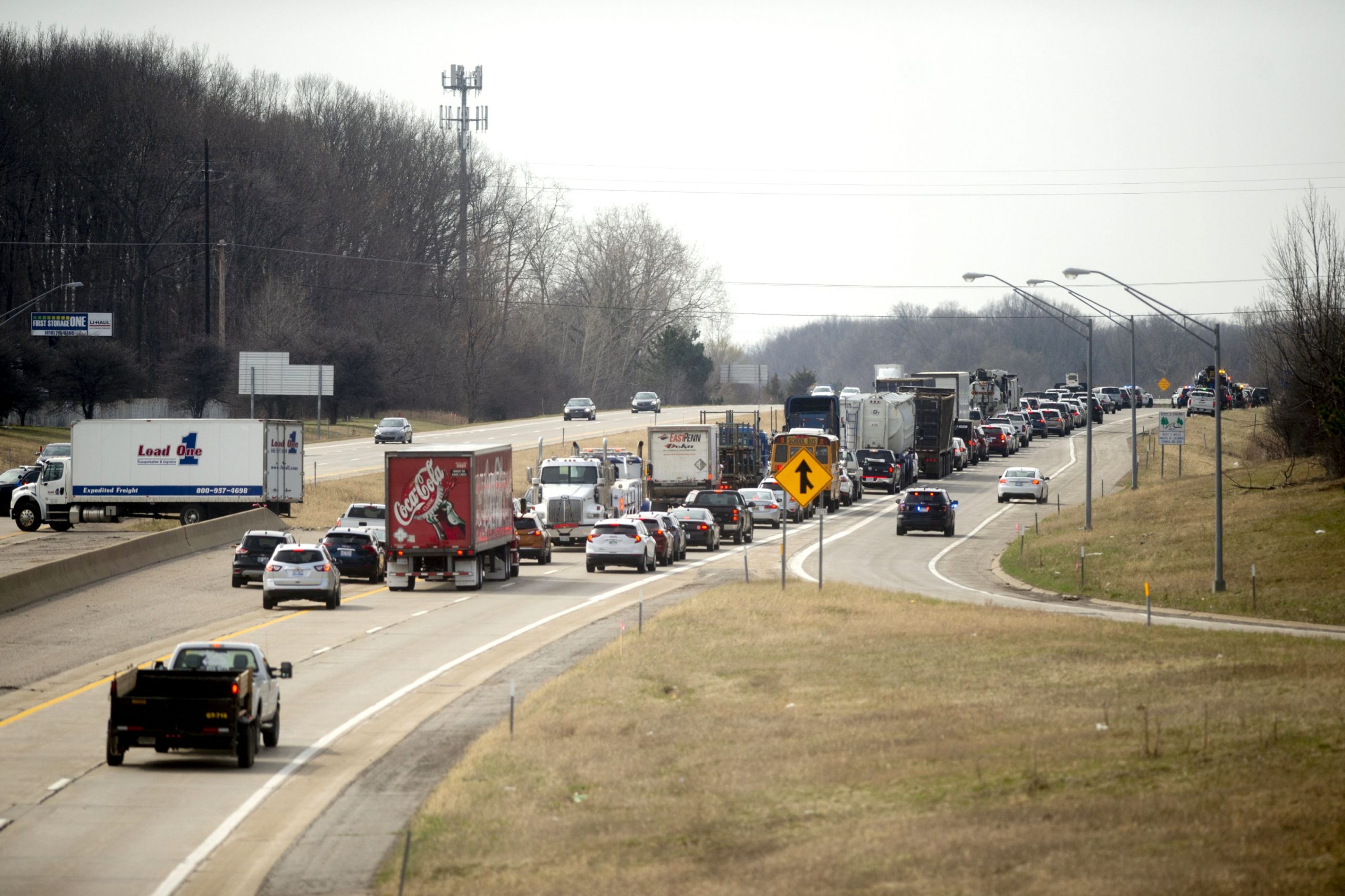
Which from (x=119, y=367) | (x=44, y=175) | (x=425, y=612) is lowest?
(x=425, y=612)

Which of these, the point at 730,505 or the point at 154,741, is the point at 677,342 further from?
the point at 154,741

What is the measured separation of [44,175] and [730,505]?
69.9 meters

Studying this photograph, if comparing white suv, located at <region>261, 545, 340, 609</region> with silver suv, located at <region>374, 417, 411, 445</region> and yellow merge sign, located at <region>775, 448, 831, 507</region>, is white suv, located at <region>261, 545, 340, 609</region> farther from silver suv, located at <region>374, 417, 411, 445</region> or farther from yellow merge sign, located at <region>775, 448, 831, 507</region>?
silver suv, located at <region>374, 417, 411, 445</region>

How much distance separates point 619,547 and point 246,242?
80.0 meters

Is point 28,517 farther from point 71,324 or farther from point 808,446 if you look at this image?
point 71,324

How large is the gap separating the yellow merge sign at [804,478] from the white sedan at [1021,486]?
126 ft

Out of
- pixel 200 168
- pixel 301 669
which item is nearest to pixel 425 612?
pixel 301 669

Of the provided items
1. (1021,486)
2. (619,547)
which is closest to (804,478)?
(619,547)

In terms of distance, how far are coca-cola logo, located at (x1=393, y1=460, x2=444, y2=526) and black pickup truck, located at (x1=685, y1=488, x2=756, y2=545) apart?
60.8 ft

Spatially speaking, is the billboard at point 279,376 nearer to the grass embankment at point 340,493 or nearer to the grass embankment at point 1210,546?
the grass embankment at point 340,493

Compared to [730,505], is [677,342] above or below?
above

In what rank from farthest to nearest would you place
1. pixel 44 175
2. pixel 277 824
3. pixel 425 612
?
pixel 44 175 < pixel 425 612 < pixel 277 824

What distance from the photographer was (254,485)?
53.8 m

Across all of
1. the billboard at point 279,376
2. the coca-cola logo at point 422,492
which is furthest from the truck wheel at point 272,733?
the billboard at point 279,376
